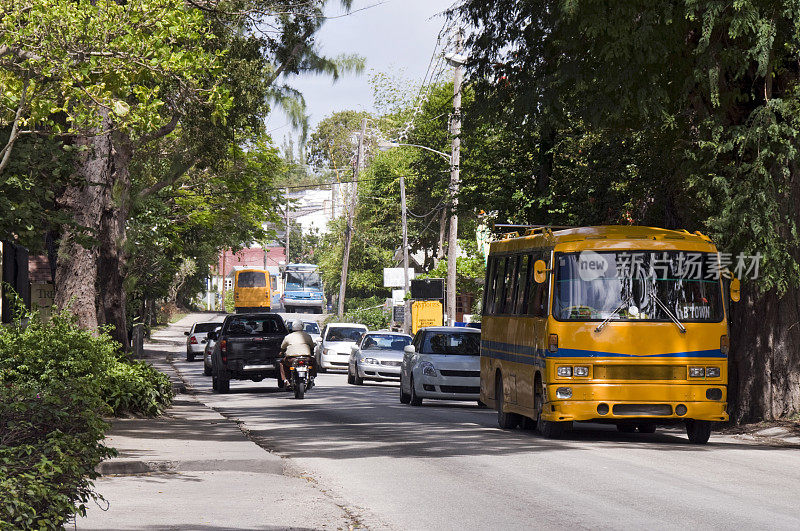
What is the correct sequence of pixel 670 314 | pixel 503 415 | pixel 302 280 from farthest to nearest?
pixel 302 280, pixel 503 415, pixel 670 314

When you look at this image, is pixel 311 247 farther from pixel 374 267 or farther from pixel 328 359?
pixel 328 359

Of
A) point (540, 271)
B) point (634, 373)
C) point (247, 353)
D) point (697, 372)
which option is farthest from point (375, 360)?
point (697, 372)

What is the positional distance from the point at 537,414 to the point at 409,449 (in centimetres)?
245

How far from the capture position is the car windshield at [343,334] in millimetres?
41906

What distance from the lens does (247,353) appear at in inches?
1216

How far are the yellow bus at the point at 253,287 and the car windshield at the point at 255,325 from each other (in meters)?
56.1

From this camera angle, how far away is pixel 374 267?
87375 mm

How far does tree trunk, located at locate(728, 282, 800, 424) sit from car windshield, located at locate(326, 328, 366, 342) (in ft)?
75.2

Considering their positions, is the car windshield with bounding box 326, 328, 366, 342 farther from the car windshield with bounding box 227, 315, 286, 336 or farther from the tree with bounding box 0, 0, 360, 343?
the car windshield with bounding box 227, 315, 286, 336

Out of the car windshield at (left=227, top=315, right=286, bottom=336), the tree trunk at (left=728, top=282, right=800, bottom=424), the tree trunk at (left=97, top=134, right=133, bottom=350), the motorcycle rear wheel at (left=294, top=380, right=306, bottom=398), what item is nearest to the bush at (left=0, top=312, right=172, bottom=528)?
the tree trunk at (left=728, top=282, right=800, bottom=424)

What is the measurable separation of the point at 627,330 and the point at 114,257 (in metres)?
11.6

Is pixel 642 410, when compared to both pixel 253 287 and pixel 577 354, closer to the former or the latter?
pixel 577 354

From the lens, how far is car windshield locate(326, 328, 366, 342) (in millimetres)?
41906

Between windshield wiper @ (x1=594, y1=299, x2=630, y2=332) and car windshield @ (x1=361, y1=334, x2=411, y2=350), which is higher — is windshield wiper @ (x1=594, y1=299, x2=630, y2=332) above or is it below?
above
